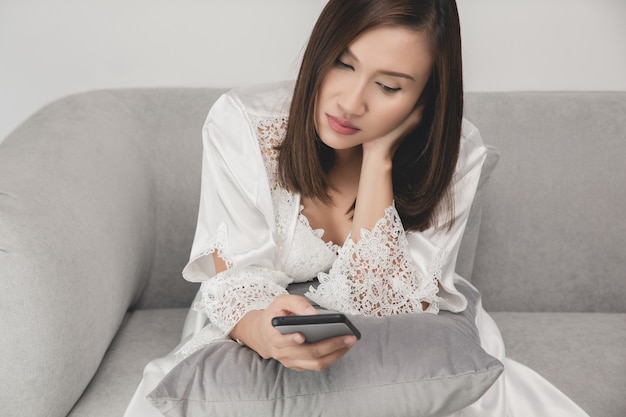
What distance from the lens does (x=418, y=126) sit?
173 centimetres

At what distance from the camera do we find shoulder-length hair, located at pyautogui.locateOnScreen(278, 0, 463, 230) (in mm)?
1482

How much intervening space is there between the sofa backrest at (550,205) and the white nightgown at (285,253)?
0.49m

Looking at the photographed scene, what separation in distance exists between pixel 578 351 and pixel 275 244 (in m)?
0.85

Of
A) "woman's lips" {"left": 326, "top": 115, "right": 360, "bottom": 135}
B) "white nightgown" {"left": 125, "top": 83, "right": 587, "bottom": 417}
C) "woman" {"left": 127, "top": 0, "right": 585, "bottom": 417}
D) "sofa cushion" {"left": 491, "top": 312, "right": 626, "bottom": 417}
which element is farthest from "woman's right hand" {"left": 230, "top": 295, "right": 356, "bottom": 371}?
"sofa cushion" {"left": 491, "top": 312, "right": 626, "bottom": 417}

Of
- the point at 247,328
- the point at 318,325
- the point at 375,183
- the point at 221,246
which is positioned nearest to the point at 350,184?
the point at 375,183

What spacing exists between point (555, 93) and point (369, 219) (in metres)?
0.93

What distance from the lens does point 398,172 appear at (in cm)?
181

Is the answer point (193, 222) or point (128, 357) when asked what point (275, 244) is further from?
point (193, 222)

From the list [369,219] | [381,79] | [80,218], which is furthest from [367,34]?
[80,218]

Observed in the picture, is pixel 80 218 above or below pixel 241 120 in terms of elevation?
below

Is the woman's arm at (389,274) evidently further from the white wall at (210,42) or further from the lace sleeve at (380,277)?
the white wall at (210,42)

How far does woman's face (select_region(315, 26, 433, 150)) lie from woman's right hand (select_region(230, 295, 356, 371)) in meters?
0.42

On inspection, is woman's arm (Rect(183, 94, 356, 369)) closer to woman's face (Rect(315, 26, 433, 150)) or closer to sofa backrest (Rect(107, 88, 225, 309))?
woman's face (Rect(315, 26, 433, 150))

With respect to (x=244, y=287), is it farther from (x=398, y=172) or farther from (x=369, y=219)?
(x=398, y=172)
